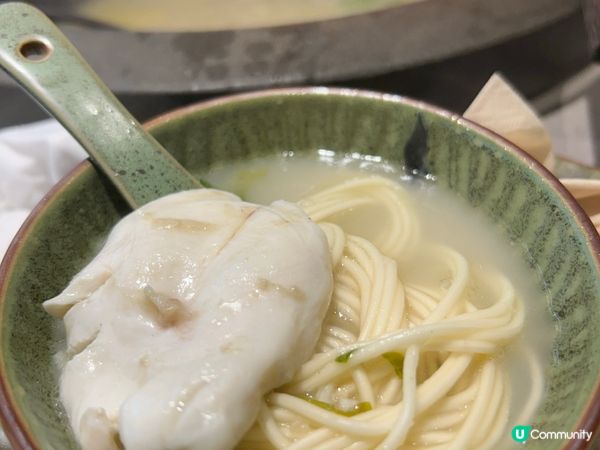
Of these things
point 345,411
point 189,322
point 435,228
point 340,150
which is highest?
point 340,150

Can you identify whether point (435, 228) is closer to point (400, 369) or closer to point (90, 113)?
point (400, 369)

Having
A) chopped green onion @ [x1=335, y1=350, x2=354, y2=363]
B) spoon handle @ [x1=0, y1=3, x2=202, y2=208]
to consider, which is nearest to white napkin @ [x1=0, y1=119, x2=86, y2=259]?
spoon handle @ [x1=0, y1=3, x2=202, y2=208]

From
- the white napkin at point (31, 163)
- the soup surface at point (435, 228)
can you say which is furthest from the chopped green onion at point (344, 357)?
the white napkin at point (31, 163)

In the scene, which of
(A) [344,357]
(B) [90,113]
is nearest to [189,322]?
(A) [344,357]

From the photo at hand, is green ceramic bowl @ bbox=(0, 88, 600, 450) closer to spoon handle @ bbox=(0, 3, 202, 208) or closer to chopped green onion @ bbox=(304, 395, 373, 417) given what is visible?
spoon handle @ bbox=(0, 3, 202, 208)

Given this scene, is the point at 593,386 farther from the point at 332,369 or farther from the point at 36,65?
the point at 36,65

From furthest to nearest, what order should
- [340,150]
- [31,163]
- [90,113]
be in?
[31,163]
[340,150]
[90,113]
